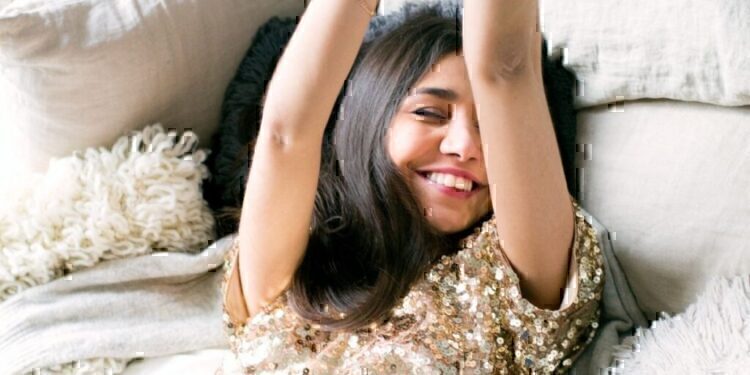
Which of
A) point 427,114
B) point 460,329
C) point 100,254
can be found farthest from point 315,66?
point 100,254

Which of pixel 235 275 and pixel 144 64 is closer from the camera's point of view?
pixel 235 275

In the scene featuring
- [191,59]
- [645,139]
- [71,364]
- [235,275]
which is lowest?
[71,364]

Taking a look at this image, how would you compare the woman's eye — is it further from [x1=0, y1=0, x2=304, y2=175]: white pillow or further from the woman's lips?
[x1=0, y1=0, x2=304, y2=175]: white pillow

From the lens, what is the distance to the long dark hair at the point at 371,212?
3.33ft

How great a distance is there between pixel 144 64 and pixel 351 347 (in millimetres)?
466

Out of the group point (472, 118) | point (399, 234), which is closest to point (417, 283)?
point (399, 234)

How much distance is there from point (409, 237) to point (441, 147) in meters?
0.12

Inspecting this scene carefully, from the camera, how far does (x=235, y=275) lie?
1.03 meters

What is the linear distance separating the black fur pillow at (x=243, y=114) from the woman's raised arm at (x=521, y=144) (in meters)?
0.20

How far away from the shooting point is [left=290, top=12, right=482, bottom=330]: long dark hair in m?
1.01

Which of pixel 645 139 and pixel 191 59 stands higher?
pixel 191 59

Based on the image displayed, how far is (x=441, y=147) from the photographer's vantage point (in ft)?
3.25

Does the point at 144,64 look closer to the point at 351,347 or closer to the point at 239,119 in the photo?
the point at 239,119

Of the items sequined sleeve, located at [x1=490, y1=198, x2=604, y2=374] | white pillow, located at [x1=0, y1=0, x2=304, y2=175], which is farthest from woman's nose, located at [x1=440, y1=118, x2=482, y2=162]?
white pillow, located at [x1=0, y1=0, x2=304, y2=175]
